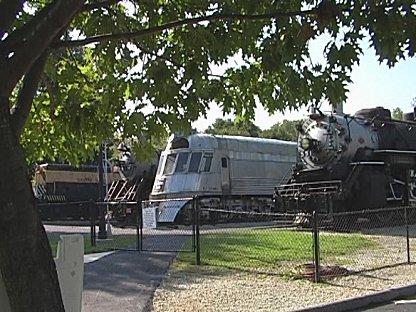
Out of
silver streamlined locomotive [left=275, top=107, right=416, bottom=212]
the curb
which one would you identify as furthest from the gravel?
silver streamlined locomotive [left=275, top=107, right=416, bottom=212]

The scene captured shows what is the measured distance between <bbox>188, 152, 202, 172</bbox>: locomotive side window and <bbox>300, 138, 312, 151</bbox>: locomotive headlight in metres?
5.59

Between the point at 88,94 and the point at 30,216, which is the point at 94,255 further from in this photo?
the point at 30,216

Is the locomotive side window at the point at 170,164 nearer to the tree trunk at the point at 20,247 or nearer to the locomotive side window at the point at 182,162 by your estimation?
the locomotive side window at the point at 182,162

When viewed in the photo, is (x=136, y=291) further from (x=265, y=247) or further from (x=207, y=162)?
(x=207, y=162)

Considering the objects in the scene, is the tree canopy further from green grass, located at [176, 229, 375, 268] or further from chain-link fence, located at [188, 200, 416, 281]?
green grass, located at [176, 229, 375, 268]

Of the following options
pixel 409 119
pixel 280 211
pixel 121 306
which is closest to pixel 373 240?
pixel 280 211

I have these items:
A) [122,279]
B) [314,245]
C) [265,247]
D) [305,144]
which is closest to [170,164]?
[305,144]

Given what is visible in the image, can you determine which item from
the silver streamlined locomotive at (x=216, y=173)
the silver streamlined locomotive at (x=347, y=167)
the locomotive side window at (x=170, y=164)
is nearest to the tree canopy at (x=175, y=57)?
the silver streamlined locomotive at (x=347, y=167)

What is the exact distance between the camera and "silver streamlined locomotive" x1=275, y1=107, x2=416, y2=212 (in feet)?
69.9

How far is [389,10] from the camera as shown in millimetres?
4234

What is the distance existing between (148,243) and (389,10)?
13.6 metres

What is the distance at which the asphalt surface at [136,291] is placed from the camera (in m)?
8.98

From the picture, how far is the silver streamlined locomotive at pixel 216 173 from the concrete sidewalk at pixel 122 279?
11.5 m

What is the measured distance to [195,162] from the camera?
2702 cm
